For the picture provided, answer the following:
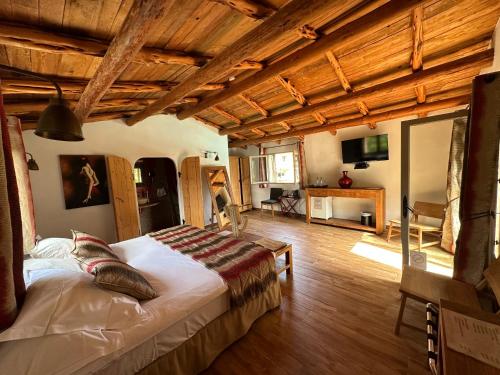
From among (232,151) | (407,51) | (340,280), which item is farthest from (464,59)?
(232,151)

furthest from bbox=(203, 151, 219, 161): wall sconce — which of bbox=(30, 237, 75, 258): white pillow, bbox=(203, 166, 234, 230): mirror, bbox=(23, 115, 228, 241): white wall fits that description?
bbox=(30, 237, 75, 258): white pillow

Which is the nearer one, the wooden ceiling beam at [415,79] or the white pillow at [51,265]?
the white pillow at [51,265]

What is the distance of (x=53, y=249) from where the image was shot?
2018mm

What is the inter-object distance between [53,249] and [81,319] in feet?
4.36

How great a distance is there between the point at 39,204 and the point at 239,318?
11.1 ft

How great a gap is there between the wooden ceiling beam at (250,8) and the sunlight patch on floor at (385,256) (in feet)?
11.0

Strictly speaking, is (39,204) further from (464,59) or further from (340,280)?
(464,59)

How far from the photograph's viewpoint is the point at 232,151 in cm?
734

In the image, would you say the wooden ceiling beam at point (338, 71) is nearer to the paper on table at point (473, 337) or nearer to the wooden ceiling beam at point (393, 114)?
the wooden ceiling beam at point (393, 114)

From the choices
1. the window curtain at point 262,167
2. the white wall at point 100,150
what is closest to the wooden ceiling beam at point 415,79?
the white wall at point 100,150

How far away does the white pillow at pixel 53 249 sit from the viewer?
196cm

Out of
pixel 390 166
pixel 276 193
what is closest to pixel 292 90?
pixel 390 166

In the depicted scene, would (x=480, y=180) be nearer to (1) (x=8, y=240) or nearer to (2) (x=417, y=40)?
(2) (x=417, y=40)

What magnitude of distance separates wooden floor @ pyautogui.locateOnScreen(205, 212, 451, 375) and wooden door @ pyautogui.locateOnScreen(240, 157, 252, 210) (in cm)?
419
